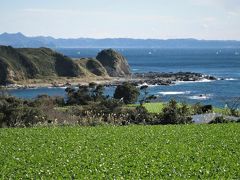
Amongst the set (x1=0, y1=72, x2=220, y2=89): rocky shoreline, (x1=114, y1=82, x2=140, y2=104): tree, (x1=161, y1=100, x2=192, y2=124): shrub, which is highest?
(x1=161, y1=100, x2=192, y2=124): shrub

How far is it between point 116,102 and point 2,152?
3159 cm

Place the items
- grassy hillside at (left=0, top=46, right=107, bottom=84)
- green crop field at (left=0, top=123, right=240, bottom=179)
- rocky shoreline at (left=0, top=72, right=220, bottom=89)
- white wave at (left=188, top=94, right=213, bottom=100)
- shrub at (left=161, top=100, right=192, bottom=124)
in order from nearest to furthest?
green crop field at (left=0, top=123, right=240, bottom=179) < shrub at (left=161, top=100, right=192, bottom=124) < white wave at (left=188, top=94, right=213, bottom=100) < rocky shoreline at (left=0, top=72, right=220, bottom=89) < grassy hillside at (left=0, top=46, right=107, bottom=84)

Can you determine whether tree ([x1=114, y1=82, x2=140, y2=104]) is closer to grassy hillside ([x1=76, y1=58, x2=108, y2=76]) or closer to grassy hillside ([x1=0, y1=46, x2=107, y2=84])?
grassy hillside ([x1=0, y1=46, x2=107, y2=84])

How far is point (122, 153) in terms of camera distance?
68.8 ft

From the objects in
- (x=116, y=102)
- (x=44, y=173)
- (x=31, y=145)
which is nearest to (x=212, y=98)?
(x=116, y=102)

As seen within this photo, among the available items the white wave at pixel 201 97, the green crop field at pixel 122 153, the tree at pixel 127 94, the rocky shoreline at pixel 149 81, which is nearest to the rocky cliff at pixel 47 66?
the rocky shoreline at pixel 149 81

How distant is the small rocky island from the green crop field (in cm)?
9699

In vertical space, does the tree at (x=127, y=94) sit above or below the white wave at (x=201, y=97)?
above

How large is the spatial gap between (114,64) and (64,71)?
19.8m

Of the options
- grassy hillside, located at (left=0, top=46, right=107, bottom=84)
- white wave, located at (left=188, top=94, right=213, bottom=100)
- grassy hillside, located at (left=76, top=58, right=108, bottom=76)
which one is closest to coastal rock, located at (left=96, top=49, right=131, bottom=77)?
grassy hillside, located at (left=76, top=58, right=108, bottom=76)

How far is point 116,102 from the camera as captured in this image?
53.0 m

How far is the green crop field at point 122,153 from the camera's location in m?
17.3

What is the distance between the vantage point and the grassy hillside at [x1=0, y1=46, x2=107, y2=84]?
14200 cm

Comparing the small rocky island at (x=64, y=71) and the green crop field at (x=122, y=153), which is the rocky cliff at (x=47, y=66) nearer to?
the small rocky island at (x=64, y=71)
